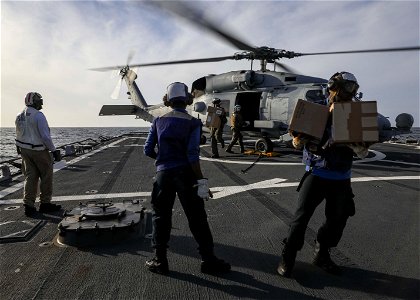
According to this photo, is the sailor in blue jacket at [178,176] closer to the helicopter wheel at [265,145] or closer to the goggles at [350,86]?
the goggles at [350,86]

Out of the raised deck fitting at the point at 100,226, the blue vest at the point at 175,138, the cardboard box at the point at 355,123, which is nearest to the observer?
the cardboard box at the point at 355,123

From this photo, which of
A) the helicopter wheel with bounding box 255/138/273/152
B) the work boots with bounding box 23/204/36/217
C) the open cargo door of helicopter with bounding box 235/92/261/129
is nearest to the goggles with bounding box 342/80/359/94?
the work boots with bounding box 23/204/36/217

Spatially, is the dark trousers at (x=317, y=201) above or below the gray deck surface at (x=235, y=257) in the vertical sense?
above

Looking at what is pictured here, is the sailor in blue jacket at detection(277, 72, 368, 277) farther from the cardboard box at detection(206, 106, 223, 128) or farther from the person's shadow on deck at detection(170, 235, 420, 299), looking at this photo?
the cardboard box at detection(206, 106, 223, 128)

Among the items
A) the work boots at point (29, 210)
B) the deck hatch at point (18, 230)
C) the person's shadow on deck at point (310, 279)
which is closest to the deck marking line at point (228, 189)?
the work boots at point (29, 210)

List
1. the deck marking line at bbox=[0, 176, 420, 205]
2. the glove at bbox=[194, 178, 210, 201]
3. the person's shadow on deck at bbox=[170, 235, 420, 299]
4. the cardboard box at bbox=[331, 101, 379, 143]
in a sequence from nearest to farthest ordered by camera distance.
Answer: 1. the person's shadow on deck at bbox=[170, 235, 420, 299]
2. the cardboard box at bbox=[331, 101, 379, 143]
3. the glove at bbox=[194, 178, 210, 201]
4. the deck marking line at bbox=[0, 176, 420, 205]

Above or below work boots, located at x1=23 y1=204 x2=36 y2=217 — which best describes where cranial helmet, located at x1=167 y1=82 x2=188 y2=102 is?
above

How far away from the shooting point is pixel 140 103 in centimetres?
2575

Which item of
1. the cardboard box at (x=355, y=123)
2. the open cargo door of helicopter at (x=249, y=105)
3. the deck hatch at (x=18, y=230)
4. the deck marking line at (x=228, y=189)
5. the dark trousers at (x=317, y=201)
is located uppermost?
the open cargo door of helicopter at (x=249, y=105)

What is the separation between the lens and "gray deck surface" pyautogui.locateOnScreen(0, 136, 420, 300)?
3.00 m

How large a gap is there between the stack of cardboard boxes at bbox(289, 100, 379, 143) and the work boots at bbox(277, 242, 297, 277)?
1243mm

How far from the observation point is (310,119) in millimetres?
3242

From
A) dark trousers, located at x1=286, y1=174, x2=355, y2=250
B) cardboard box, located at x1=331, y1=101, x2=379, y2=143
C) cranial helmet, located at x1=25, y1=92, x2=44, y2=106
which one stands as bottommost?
dark trousers, located at x1=286, y1=174, x2=355, y2=250

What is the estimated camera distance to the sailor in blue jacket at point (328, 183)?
332 cm
